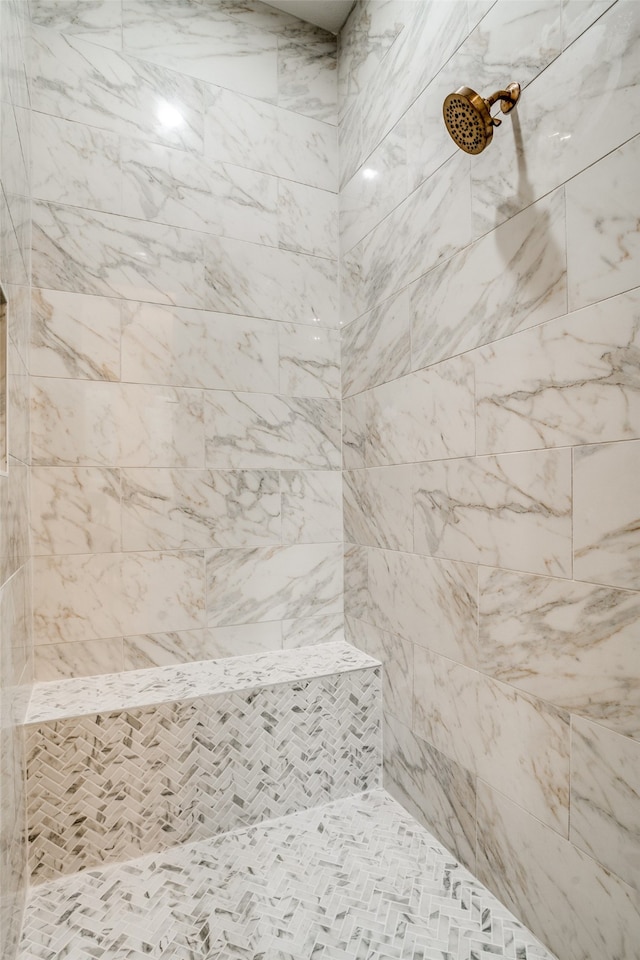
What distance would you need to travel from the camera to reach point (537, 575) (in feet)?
3.39

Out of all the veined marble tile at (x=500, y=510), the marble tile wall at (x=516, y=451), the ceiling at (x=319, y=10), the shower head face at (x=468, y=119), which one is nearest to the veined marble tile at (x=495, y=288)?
the marble tile wall at (x=516, y=451)

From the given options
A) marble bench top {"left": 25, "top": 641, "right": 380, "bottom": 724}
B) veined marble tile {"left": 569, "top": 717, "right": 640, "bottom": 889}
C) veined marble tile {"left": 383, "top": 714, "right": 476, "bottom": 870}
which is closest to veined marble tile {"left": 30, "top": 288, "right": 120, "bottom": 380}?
marble bench top {"left": 25, "top": 641, "right": 380, "bottom": 724}

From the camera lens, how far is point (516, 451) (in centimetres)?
109

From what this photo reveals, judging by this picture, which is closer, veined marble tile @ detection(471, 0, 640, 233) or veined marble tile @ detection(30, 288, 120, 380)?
veined marble tile @ detection(471, 0, 640, 233)

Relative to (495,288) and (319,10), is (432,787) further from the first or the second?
(319,10)

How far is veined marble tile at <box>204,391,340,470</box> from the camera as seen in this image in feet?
5.61

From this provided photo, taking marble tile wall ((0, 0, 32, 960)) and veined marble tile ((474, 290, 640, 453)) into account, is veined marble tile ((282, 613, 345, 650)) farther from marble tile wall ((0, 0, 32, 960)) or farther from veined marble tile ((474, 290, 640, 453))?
veined marble tile ((474, 290, 640, 453))

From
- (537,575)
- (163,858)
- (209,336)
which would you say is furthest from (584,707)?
(209,336)

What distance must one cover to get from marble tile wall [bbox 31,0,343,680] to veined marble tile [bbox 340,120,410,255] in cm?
9

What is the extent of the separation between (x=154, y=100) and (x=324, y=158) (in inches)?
25.0

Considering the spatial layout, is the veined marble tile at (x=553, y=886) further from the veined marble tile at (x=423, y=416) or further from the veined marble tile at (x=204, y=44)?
the veined marble tile at (x=204, y=44)

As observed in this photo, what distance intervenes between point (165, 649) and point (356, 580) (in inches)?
27.4

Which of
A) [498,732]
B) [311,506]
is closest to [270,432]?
[311,506]

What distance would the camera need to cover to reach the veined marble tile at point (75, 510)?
1.47m
